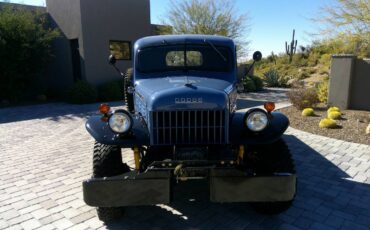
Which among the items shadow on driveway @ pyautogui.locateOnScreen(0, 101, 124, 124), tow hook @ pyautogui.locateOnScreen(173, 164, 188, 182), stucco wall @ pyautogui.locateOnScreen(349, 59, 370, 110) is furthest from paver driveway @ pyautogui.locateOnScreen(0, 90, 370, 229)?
stucco wall @ pyautogui.locateOnScreen(349, 59, 370, 110)

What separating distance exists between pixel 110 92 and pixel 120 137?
1014cm

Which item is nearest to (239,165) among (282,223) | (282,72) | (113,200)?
(282,223)

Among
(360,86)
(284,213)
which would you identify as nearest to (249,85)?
(360,86)

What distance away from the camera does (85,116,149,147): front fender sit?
3.01 m

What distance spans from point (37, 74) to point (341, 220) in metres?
13.1

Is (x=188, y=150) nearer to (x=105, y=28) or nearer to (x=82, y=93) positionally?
(x=82, y=93)

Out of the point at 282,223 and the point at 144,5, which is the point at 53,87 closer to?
the point at 144,5

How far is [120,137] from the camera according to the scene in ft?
9.93

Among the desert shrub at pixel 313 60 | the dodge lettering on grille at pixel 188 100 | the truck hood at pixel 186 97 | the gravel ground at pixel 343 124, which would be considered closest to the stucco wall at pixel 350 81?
the gravel ground at pixel 343 124

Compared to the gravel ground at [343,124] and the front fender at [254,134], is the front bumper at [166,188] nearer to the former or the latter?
the front fender at [254,134]

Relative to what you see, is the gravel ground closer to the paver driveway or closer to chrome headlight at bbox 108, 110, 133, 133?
the paver driveway

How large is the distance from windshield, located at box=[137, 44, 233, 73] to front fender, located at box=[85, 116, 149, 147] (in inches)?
42.2

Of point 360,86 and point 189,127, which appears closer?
point 189,127

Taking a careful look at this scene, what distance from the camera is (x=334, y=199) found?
11.9ft
